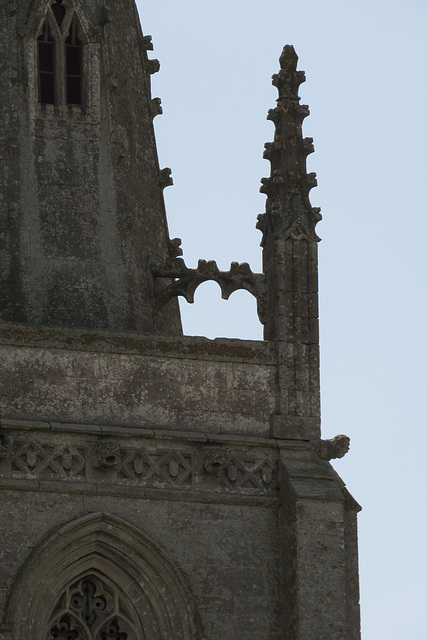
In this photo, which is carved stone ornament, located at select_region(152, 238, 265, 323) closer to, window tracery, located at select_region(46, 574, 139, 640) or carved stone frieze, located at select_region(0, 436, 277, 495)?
carved stone frieze, located at select_region(0, 436, 277, 495)

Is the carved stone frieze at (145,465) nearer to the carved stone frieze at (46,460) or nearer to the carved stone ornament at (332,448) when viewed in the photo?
the carved stone frieze at (46,460)

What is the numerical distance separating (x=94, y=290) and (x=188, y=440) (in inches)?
95.7

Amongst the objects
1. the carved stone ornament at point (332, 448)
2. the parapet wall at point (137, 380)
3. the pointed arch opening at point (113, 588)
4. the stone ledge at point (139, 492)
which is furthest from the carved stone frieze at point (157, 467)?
the carved stone ornament at point (332, 448)

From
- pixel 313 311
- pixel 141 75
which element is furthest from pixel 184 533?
pixel 141 75

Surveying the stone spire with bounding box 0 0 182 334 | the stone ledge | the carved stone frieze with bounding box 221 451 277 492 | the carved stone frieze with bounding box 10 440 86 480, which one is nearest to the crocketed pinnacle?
the stone spire with bounding box 0 0 182 334

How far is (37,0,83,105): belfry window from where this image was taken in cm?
3434

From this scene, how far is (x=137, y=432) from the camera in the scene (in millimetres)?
31859

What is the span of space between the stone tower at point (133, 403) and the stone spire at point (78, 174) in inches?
1.1

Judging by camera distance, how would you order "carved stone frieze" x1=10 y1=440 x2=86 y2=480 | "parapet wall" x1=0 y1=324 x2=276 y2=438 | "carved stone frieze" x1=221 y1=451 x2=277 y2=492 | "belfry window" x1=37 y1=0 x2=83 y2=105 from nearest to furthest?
"carved stone frieze" x1=10 y1=440 x2=86 y2=480 < "parapet wall" x1=0 y1=324 x2=276 y2=438 < "carved stone frieze" x1=221 y1=451 x2=277 y2=492 < "belfry window" x1=37 y1=0 x2=83 y2=105

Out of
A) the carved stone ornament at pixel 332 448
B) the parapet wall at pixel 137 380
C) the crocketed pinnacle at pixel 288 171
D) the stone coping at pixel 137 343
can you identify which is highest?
the crocketed pinnacle at pixel 288 171

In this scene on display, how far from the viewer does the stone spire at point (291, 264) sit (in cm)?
3275

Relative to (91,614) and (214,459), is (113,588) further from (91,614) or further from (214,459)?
(214,459)

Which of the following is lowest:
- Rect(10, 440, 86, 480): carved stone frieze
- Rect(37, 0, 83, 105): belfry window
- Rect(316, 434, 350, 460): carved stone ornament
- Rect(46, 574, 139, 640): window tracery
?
Rect(46, 574, 139, 640): window tracery

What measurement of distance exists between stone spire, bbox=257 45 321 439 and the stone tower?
0.02 meters
